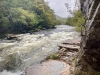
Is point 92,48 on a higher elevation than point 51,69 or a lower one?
higher

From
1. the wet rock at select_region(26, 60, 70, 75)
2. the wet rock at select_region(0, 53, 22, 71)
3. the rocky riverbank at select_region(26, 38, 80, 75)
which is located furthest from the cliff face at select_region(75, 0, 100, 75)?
the wet rock at select_region(0, 53, 22, 71)

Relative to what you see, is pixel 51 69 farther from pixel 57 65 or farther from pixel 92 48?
pixel 92 48

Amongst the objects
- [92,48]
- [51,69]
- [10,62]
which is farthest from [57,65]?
[10,62]

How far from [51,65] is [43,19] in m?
32.7

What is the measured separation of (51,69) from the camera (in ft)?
24.4

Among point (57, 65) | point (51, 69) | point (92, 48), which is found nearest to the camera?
point (92, 48)

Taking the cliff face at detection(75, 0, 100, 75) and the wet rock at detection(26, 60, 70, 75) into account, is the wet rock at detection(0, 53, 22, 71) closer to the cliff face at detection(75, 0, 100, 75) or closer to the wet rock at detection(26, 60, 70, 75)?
the wet rock at detection(26, 60, 70, 75)

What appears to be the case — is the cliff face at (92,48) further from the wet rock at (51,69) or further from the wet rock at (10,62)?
the wet rock at (10,62)

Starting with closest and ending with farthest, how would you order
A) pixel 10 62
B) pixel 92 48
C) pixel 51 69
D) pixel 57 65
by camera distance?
pixel 92 48 < pixel 51 69 < pixel 57 65 < pixel 10 62

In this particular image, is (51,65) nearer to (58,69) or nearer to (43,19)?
(58,69)

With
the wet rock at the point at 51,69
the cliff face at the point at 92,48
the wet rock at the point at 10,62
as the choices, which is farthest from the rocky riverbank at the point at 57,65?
the wet rock at the point at 10,62

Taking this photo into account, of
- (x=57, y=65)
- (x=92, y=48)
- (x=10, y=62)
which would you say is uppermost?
(x=92, y=48)

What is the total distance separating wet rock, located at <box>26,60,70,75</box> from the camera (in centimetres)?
704

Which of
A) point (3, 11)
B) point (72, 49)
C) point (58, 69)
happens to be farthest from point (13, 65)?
point (3, 11)
